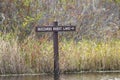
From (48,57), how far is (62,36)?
4566mm

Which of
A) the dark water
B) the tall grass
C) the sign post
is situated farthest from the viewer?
the tall grass

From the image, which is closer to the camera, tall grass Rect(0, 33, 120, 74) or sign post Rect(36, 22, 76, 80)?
sign post Rect(36, 22, 76, 80)

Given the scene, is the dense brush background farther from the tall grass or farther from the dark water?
the dark water

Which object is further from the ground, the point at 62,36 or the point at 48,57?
the point at 62,36

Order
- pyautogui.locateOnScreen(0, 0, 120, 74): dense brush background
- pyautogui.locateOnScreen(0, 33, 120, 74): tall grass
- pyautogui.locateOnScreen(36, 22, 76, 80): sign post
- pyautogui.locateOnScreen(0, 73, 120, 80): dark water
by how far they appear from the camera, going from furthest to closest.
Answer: pyautogui.locateOnScreen(0, 0, 120, 74): dense brush background
pyautogui.locateOnScreen(0, 33, 120, 74): tall grass
pyautogui.locateOnScreen(36, 22, 76, 80): sign post
pyautogui.locateOnScreen(0, 73, 120, 80): dark water

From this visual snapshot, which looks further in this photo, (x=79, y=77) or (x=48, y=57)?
(x=48, y=57)

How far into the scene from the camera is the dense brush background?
38.9 ft

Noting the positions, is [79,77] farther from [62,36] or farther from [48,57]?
[62,36]

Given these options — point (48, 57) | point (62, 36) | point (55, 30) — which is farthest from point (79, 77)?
point (62, 36)

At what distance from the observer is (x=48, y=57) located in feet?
39.0

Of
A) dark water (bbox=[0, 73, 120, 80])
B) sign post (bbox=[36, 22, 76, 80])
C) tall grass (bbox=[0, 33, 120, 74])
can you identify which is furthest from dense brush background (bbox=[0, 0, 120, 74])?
dark water (bbox=[0, 73, 120, 80])

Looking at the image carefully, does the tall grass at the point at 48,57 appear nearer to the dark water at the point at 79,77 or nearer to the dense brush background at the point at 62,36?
the dense brush background at the point at 62,36

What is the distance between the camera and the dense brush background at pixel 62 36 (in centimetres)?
1187

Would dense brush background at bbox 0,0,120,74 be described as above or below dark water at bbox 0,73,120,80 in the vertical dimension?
above
